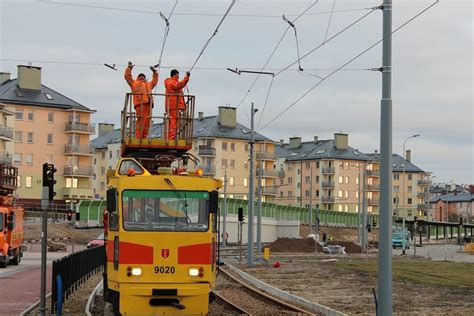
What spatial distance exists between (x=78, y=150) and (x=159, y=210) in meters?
88.5

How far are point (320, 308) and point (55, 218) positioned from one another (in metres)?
72.6

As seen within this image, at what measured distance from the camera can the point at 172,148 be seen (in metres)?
17.8

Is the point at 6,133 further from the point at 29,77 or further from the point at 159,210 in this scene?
the point at 159,210

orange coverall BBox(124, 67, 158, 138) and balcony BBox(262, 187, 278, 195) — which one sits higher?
orange coverall BBox(124, 67, 158, 138)

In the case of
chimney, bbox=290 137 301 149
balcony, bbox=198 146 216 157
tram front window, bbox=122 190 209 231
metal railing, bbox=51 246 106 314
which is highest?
chimney, bbox=290 137 301 149

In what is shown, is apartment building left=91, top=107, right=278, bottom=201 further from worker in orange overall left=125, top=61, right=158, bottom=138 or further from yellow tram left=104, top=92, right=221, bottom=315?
yellow tram left=104, top=92, right=221, bottom=315

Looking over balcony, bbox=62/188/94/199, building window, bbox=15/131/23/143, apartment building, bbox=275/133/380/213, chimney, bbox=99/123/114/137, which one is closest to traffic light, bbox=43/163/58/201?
building window, bbox=15/131/23/143

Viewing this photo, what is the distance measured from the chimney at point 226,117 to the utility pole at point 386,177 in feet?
338

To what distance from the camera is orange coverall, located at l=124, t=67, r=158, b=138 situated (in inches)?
725

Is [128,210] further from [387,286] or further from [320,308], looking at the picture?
[320,308]

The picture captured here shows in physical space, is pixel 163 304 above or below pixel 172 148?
below

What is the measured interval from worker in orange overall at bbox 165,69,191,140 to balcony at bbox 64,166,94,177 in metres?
83.5

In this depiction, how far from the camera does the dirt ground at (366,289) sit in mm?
20797

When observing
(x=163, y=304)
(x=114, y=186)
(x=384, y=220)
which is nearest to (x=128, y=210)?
(x=114, y=186)
